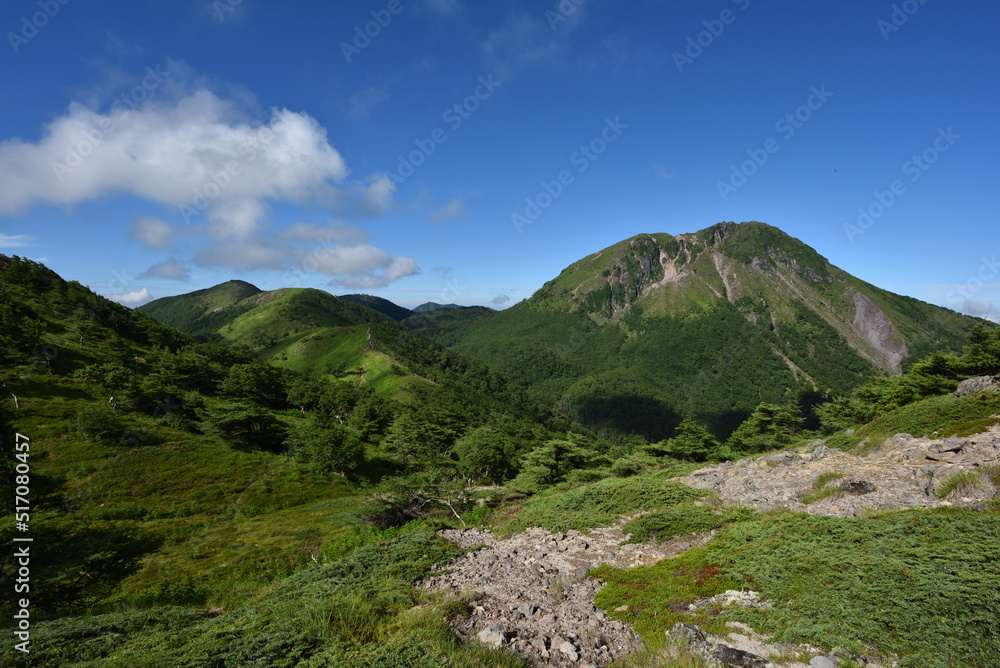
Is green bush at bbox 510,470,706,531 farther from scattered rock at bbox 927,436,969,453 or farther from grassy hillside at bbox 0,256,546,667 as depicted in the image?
scattered rock at bbox 927,436,969,453

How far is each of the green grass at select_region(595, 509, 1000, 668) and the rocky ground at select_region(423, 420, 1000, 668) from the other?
653mm

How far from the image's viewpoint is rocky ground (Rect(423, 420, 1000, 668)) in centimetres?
832

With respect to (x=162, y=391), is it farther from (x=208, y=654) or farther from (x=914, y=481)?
(x=914, y=481)

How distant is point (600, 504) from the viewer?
65.5 ft

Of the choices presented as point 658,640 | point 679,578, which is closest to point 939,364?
point 679,578

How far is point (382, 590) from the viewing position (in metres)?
11.6

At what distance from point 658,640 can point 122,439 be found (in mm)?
53387

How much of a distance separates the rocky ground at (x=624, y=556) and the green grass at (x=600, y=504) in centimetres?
102

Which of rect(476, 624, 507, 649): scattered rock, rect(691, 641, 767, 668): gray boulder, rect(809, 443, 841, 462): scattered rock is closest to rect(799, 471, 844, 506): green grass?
rect(809, 443, 841, 462): scattered rock

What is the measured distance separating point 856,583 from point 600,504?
12952mm

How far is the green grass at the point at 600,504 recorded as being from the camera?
59.6 feet

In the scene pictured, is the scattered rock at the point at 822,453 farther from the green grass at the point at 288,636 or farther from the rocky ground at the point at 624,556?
the green grass at the point at 288,636

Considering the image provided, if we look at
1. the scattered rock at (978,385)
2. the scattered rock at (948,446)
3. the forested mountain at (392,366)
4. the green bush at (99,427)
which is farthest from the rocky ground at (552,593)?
the forested mountain at (392,366)

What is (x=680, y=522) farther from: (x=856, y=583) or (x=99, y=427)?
(x=99, y=427)
